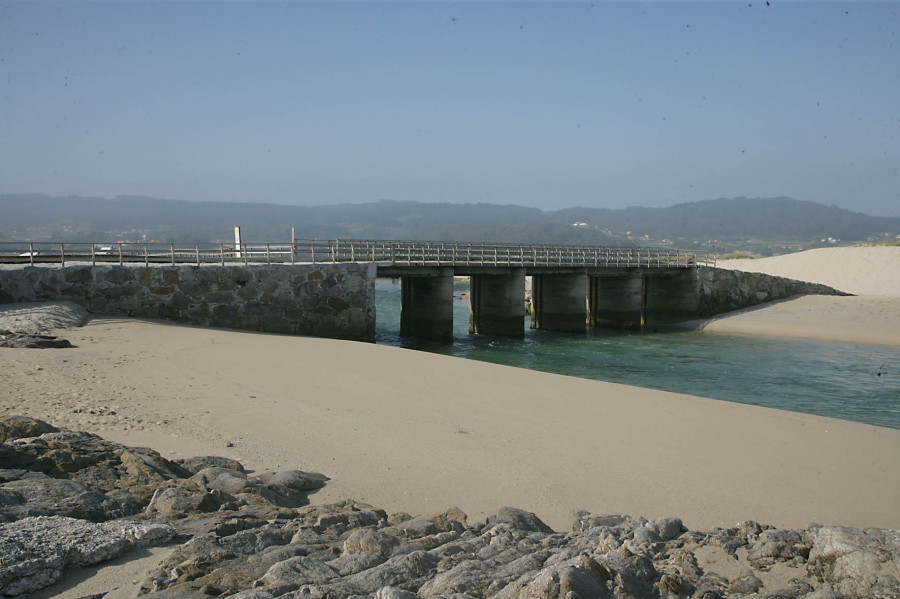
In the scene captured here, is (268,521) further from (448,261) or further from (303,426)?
(448,261)

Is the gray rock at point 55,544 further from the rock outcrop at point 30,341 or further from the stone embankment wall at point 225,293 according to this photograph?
the stone embankment wall at point 225,293

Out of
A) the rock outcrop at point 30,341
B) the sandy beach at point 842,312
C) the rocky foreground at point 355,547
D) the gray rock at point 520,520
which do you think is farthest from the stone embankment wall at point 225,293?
the sandy beach at point 842,312

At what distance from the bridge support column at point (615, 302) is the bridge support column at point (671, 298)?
207 centimetres

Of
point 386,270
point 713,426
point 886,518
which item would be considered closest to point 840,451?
point 713,426

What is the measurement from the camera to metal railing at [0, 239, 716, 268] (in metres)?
23.5

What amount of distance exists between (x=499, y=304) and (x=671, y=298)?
48.6 feet

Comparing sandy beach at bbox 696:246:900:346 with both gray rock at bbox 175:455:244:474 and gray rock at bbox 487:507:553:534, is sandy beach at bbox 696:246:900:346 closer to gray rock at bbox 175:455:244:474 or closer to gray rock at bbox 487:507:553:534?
gray rock at bbox 487:507:553:534

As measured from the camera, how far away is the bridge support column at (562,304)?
127 ft

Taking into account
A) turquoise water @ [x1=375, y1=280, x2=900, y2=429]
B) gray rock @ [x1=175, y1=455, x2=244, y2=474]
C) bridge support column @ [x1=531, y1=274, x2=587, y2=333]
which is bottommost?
turquoise water @ [x1=375, y1=280, x2=900, y2=429]

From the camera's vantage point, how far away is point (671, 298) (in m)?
43.8

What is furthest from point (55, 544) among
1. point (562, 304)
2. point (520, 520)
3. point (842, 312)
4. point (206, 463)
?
point (842, 312)

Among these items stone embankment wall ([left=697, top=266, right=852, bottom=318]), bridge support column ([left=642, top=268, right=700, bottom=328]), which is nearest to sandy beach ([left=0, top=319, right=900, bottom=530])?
bridge support column ([left=642, top=268, right=700, bottom=328])

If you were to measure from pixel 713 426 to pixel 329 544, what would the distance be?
916 cm

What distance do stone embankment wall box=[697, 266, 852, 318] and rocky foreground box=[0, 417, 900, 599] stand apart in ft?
130
